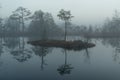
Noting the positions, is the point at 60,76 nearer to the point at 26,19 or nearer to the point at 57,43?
the point at 57,43

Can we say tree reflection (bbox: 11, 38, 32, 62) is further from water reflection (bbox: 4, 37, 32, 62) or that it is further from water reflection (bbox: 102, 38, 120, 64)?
water reflection (bbox: 102, 38, 120, 64)

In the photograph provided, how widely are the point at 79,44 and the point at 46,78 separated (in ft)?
51.0

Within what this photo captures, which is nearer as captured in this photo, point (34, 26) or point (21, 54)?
point (21, 54)

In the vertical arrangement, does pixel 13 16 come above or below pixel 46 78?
above

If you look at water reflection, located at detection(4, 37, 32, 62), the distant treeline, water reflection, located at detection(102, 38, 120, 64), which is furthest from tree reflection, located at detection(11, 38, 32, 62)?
the distant treeline

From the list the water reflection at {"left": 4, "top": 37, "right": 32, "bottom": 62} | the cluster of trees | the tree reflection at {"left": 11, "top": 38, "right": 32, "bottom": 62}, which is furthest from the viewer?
the cluster of trees

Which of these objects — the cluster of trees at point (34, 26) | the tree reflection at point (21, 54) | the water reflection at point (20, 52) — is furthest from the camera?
the cluster of trees at point (34, 26)

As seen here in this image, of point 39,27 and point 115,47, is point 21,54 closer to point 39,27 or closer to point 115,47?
point 115,47

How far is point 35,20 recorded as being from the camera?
5100cm

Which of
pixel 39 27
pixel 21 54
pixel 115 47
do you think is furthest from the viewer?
pixel 39 27

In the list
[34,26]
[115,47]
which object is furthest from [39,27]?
[115,47]

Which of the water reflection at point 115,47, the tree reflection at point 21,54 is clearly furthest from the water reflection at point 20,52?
the water reflection at point 115,47

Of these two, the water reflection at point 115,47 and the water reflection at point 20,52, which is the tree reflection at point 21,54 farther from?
the water reflection at point 115,47

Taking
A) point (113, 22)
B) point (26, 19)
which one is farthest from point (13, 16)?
point (113, 22)
